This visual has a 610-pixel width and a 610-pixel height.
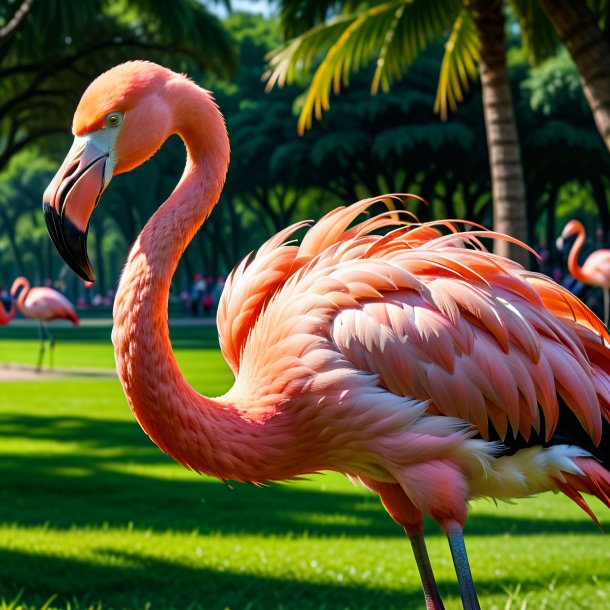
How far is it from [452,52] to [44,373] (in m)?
9.91

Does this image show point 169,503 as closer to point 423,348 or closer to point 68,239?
point 423,348

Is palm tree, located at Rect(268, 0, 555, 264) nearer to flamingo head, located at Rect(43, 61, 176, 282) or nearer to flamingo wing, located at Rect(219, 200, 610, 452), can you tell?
flamingo wing, located at Rect(219, 200, 610, 452)

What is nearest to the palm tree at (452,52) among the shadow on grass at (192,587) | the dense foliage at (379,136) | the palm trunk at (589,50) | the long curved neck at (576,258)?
the palm trunk at (589,50)

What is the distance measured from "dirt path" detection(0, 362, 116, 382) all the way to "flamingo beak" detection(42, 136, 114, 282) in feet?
46.3

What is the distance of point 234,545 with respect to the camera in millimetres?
6086

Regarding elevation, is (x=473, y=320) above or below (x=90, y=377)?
above

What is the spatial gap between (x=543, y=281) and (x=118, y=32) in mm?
20623

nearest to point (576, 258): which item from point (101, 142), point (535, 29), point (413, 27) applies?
point (535, 29)

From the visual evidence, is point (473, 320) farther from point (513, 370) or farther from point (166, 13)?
point (166, 13)

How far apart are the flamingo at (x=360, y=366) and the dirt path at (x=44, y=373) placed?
13.9m

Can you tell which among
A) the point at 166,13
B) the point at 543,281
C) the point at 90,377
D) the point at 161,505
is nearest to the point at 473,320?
the point at 543,281

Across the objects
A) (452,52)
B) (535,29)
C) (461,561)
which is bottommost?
(461,561)

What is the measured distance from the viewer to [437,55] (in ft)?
100

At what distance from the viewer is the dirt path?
54.3 ft
